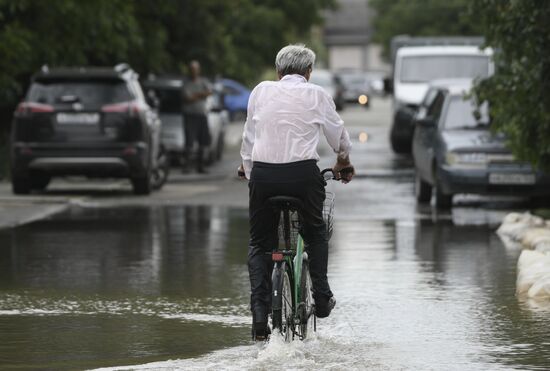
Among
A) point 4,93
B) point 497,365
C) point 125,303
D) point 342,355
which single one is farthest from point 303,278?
point 4,93

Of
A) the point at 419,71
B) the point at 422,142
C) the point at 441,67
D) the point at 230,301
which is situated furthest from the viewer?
the point at 419,71

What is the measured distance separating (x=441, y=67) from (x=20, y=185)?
13889 mm

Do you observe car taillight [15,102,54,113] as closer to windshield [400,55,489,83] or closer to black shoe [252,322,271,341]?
black shoe [252,322,271,341]

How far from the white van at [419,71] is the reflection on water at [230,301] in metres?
15.6

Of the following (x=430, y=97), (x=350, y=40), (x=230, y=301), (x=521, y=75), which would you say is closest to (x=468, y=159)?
(x=521, y=75)

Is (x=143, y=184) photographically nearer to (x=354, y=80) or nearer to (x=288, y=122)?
(x=288, y=122)

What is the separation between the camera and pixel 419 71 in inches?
1328

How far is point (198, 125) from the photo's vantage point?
2711cm

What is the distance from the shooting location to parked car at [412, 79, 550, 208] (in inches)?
740

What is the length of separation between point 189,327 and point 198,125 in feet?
57.2

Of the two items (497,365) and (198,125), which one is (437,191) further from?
(497,365)

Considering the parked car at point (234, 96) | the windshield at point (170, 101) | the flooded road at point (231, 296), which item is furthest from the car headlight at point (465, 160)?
the parked car at point (234, 96)

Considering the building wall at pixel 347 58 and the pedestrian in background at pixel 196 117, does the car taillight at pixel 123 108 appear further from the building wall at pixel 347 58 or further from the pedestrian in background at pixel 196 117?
the building wall at pixel 347 58

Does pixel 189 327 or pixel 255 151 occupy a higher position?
pixel 255 151
